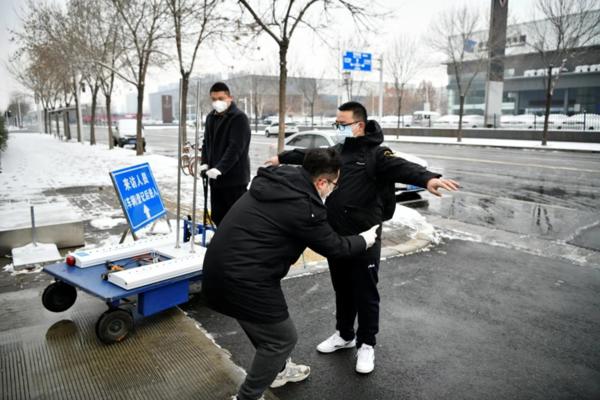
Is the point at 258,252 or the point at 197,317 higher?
the point at 258,252

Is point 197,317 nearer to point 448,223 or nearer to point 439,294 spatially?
point 439,294

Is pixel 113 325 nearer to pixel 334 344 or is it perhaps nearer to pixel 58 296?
pixel 58 296

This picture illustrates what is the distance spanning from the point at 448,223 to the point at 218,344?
18.0 ft

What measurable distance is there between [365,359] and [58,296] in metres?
2.72

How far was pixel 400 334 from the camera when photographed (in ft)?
13.1

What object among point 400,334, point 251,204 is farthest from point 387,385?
point 251,204

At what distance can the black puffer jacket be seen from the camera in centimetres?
243

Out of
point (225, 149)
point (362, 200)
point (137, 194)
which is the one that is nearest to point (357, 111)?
point (362, 200)

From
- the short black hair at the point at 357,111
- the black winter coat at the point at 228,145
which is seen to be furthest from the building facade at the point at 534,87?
the short black hair at the point at 357,111

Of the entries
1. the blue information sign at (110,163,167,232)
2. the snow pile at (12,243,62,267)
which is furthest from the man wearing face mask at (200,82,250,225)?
the snow pile at (12,243,62,267)

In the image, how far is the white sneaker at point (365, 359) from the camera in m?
3.38

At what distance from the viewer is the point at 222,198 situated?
5.48m

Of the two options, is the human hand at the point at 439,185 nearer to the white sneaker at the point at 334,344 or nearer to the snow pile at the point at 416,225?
the white sneaker at the point at 334,344

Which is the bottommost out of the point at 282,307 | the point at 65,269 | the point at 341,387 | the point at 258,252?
the point at 341,387
